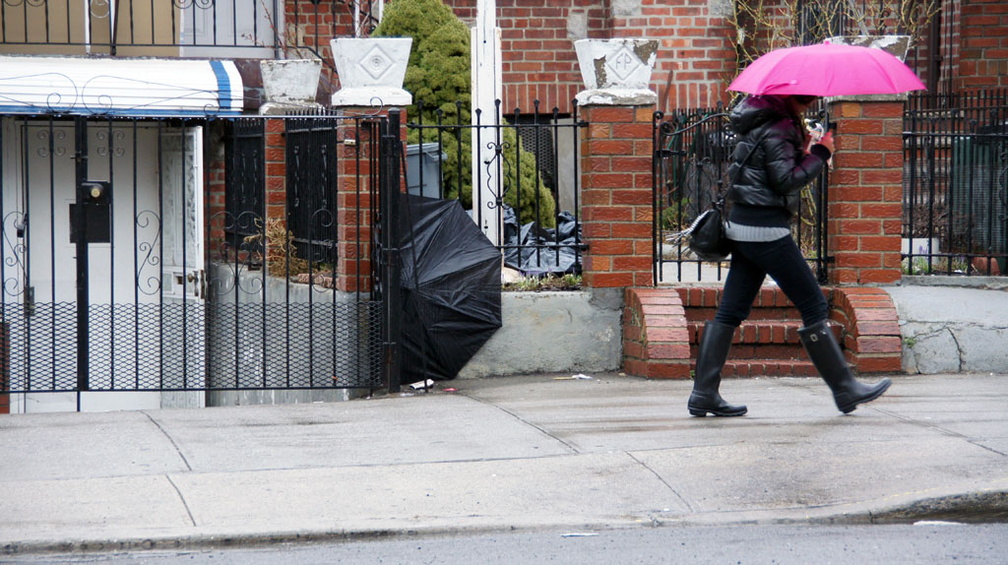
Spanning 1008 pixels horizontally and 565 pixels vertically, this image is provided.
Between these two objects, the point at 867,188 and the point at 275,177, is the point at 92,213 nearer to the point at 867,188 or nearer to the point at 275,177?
the point at 275,177

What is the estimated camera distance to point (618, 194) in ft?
26.1

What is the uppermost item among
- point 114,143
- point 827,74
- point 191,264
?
point 827,74

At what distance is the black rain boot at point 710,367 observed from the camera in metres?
6.36

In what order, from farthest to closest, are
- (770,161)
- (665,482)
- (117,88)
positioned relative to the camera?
(117,88)
(770,161)
(665,482)

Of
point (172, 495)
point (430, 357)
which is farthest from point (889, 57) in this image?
point (172, 495)

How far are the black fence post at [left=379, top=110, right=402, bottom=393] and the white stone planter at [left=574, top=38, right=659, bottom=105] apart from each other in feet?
4.18

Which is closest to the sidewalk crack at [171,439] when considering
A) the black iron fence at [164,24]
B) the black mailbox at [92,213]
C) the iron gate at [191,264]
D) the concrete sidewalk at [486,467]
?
the concrete sidewalk at [486,467]

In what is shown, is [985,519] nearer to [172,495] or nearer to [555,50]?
[172,495]

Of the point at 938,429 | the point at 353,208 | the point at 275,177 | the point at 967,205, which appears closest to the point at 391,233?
the point at 353,208

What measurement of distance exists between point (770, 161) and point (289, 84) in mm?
4213

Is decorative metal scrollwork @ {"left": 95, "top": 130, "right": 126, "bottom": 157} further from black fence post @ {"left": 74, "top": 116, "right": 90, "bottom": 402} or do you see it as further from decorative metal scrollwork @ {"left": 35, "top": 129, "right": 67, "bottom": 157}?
black fence post @ {"left": 74, "top": 116, "right": 90, "bottom": 402}

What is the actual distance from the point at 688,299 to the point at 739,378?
1.96 ft

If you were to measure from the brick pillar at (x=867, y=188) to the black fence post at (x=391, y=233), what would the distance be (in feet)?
9.21

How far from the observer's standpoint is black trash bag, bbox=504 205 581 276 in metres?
8.23
